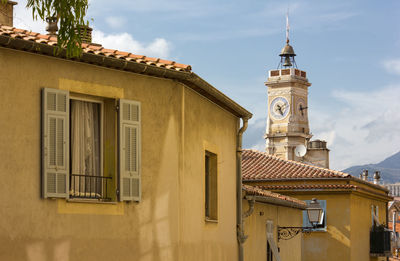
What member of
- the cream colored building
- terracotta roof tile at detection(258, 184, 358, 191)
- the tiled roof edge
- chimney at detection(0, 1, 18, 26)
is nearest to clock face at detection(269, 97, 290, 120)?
terracotta roof tile at detection(258, 184, 358, 191)

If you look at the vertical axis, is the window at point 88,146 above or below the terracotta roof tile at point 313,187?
above

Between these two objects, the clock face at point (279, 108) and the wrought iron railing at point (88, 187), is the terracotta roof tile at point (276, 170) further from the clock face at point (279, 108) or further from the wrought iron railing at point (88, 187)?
the clock face at point (279, 108)

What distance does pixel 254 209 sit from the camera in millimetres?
20891

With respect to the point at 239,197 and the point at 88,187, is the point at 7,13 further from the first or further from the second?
the point at 239,197

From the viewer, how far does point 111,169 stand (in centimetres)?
1332

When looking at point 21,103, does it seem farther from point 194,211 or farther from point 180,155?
point 194,211

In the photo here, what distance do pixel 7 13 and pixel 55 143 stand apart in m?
5.44

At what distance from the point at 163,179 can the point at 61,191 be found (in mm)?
2356

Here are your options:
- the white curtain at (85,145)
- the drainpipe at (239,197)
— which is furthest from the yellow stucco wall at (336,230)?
the white curtain at (85,145)

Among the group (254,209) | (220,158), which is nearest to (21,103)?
(220,158)

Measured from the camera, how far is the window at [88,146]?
480 inches

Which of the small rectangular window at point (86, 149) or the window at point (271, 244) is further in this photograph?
the window at point (271, 244)

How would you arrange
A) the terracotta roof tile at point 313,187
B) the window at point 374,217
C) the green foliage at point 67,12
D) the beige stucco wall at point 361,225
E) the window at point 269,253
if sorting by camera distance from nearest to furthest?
the green foliage at point 67,12 < the window at point 269,253 < the terracotta roof tile at point 313,187 < the beige stucco wall at point 361,225 < the window at point 374,217

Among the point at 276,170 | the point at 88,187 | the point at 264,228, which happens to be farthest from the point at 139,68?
the point at 276,170
